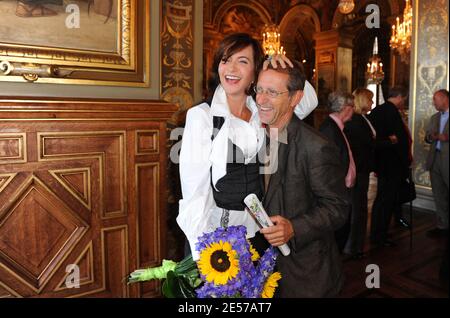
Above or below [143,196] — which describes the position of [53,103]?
above

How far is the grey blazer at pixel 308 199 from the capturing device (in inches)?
39.7

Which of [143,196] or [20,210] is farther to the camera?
[143,196]

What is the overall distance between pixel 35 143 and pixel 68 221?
47cm

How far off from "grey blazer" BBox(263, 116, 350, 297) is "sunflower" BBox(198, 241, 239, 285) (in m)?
0.30

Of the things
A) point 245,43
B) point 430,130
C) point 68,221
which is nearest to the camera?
point 430,130

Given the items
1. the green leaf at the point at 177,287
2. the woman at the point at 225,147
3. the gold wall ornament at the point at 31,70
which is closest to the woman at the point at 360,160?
the woman at the point at 225,147

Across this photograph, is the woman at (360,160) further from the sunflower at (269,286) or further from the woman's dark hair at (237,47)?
the sunflower at (269,286)

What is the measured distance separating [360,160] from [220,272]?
272 cm

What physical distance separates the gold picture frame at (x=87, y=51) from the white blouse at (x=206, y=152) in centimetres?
101

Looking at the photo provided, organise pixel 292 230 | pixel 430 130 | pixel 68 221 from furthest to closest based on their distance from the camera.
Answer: pixel 68 221, pixel 292 230, pixel 430 130
